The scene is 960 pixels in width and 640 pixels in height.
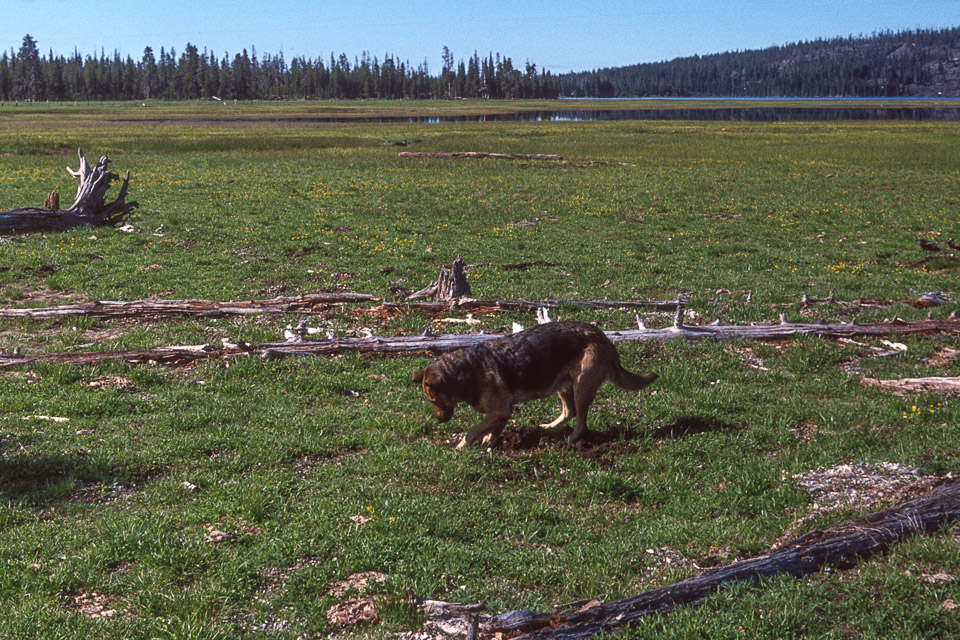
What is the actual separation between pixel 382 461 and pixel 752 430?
16.7 feet

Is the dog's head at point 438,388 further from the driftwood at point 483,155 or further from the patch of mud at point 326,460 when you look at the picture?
the driftwood at point 483,155

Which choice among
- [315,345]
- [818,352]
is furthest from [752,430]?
[315,345]

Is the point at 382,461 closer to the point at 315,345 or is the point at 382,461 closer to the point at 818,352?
the point at 315,345

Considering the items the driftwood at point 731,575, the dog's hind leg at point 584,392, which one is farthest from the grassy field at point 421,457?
the dog's hind leg at point 584,392

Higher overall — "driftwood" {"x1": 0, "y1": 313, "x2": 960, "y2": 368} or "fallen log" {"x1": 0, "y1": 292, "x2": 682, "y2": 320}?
"fallen log" {"x1": 0, "y1": 292, "x2": 682, "y2": 320}

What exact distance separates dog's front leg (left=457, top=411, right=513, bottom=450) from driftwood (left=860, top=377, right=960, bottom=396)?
6452mm

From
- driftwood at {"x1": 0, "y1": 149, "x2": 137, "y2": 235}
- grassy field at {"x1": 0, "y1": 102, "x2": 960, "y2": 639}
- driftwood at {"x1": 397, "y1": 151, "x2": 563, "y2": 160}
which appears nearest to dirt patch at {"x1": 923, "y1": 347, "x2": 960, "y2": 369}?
grassy field at {"x1": 0, "y1": 102, "x2": 960, "y2": 639}

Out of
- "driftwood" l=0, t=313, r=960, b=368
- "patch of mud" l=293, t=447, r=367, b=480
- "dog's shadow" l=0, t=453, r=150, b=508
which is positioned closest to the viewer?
"dog's shadow" l=0, t=453, r=150, b=508

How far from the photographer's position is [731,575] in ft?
20.3

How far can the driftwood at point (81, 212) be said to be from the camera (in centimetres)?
2467

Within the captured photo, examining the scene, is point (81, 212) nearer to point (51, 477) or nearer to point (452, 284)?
point (452, 284)

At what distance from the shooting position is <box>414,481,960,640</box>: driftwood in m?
5.56

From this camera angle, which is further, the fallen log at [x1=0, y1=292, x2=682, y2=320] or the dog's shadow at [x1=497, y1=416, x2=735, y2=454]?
the fallen log at [x1=0, y1=292, x2=682, y2=320]

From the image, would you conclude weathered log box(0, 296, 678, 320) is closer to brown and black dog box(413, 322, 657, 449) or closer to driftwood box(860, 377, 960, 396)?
driftwood box(860, 377, 960, 396)
